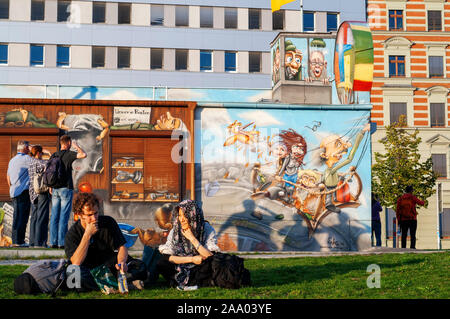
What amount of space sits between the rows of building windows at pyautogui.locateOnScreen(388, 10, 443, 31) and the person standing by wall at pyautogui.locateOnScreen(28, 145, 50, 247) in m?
35.6

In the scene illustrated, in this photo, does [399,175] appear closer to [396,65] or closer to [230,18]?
[396,65]

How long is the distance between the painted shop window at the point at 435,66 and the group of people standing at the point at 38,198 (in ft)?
118

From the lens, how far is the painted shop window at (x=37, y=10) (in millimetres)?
42031

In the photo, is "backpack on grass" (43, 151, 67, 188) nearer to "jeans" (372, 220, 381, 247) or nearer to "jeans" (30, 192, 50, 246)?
"jeans" (30, 192, 50, 246)

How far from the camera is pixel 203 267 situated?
26.0ft

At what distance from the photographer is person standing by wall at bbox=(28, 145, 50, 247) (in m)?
12.4

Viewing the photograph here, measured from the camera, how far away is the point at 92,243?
7.48 m

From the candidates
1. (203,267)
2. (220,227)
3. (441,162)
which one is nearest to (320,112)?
(220,227)

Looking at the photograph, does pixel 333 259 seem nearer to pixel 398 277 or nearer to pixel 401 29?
pixel 398 277

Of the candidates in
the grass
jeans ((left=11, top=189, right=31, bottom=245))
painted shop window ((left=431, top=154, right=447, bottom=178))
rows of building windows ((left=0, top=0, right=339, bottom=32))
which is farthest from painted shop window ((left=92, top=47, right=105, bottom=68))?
the grass

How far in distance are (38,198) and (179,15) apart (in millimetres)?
32692

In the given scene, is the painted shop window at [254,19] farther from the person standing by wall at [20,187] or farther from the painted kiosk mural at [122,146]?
the person standing by wall at [20,187]

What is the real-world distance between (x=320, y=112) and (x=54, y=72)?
96.1 feet

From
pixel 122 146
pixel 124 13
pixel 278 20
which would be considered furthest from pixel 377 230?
pixel 124 13
